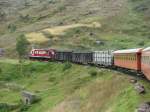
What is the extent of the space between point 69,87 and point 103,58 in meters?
7.97

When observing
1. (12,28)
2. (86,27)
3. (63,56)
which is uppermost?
(12,28)

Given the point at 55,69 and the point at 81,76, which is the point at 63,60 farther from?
Answer: the point at 81,76

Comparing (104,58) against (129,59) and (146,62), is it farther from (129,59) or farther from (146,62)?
(146,62)

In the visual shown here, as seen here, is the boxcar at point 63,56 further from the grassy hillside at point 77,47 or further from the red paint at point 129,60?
the red paint at point 129,60

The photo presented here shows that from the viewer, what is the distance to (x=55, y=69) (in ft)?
312

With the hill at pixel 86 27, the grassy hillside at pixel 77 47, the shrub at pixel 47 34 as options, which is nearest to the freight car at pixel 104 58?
the grassy hillside at pixel 77 47

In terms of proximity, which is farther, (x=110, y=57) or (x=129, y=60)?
(x=110, y=57)

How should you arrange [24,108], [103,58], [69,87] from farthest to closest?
1. [103,58]
2. [69,87]
3. [24,108]

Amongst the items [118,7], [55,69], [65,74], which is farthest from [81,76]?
[118,7]

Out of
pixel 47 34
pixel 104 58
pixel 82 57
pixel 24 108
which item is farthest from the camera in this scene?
pixel 47 34

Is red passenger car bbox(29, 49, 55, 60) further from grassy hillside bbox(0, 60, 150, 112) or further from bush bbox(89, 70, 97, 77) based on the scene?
bush bbox(89, 70, 97, 77)

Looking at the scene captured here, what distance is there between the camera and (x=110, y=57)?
75562 mm

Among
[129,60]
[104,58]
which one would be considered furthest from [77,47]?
[129,60]

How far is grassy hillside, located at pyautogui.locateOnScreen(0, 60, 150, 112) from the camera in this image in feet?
181
